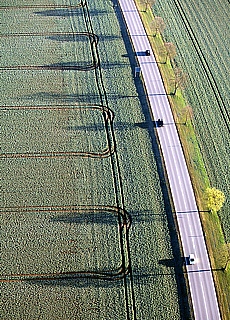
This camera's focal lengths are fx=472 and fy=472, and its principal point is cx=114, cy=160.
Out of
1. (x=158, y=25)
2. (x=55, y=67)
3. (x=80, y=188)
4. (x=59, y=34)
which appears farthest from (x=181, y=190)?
(x=59, y=34)

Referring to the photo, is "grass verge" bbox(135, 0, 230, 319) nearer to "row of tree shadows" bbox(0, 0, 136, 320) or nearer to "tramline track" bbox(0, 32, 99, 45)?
"row of tree shadows" bbox(0, 0, 136, 320)

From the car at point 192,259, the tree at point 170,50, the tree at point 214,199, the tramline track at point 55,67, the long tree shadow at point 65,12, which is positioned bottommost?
the car at point 192,259

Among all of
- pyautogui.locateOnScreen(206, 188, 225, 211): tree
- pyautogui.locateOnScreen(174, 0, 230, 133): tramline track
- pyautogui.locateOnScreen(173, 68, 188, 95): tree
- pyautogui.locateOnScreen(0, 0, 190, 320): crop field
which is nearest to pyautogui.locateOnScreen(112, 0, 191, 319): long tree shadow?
pyautogui.locateOnScreen(0, 0, 190, 320): crop field

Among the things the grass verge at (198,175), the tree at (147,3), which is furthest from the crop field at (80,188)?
the tree at (147,3)

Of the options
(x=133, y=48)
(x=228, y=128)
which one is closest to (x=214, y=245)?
(x=228, y=128)

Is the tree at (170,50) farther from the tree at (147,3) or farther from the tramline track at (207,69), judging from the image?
the tree at (147,3)

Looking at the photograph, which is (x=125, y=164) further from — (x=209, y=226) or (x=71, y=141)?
(x=209, y=226)

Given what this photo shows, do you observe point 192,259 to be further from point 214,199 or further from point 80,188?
point 80,188
